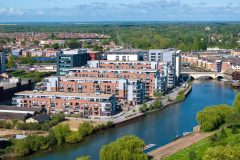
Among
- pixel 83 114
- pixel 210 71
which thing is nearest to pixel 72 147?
pixel 83 114

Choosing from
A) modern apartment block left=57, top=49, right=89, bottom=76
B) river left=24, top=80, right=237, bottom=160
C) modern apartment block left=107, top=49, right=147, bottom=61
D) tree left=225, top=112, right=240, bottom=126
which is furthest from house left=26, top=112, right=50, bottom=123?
modern apartment block left=107, top=49, right=147, bottom=61

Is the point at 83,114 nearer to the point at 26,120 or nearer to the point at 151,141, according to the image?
the point at 26,120

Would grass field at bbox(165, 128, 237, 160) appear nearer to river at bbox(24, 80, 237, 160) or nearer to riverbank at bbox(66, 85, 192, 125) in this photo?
river at bbox(24, 80, 237, 160)

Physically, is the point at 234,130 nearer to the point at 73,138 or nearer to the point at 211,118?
the point at 211,118

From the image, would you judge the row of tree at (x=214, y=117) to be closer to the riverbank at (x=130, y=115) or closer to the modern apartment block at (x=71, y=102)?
the riverbank at (x=130, y=115)

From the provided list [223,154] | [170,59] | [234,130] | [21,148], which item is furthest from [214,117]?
[170,59]

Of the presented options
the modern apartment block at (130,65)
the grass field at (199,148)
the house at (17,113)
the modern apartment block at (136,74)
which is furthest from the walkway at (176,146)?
the modern apartment block at (130,65)
